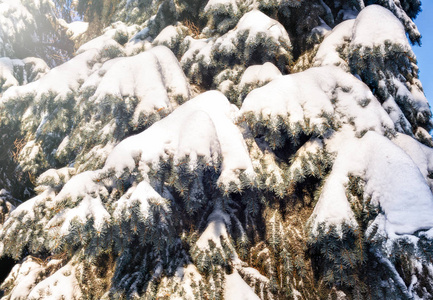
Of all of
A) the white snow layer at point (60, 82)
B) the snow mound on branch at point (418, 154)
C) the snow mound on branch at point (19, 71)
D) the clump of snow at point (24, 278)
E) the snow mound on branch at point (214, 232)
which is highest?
the white snow layer at point (60, 82)

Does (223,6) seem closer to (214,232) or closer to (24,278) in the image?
(214,232)

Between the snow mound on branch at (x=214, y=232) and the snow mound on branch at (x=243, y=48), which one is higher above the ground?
the snow mound on branch at (x=243, y=48)

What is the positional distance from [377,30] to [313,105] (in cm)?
101

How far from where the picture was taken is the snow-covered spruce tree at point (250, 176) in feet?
6.22

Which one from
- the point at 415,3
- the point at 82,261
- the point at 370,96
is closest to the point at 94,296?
the point at 82,261

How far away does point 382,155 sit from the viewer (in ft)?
6.12

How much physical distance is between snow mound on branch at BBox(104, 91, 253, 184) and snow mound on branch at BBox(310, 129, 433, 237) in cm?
65

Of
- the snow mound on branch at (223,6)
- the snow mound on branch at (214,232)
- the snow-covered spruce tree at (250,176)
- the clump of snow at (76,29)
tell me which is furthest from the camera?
the clump of snow at (76,29)

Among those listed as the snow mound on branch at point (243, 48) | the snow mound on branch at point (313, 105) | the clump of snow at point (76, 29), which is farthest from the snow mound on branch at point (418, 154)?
the clump of snow at point (76, 29)

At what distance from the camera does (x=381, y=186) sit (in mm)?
1810

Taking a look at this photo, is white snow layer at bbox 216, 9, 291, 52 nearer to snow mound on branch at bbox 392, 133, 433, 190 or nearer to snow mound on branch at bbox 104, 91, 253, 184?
snow mound on branch at bbox 104, 91, 253, 184

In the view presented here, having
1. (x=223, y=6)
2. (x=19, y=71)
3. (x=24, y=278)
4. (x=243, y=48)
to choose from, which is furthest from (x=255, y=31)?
(x=19, y=71)

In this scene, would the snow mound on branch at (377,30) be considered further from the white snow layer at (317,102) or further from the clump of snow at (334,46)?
the white snow layer at (317,102)

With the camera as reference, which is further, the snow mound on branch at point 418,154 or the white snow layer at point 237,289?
the snow mound on branch at point 418,154
